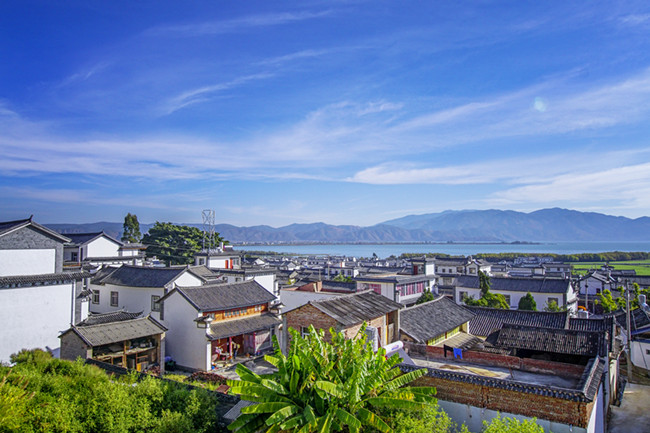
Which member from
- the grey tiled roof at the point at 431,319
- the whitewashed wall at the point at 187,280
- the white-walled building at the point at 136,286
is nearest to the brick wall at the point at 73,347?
the white-walled building at the point at 136,286

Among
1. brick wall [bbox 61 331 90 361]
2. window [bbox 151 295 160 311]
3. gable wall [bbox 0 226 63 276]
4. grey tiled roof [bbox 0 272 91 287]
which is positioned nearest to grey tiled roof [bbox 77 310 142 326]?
window [bbox 151 295 160 311]

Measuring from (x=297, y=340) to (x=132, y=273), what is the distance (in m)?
23.8

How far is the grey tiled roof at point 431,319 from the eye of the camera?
1850 centimetres

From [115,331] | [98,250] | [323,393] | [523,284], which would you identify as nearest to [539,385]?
[323,393]

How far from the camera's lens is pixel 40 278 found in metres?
19.4

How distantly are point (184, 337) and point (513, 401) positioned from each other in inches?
724

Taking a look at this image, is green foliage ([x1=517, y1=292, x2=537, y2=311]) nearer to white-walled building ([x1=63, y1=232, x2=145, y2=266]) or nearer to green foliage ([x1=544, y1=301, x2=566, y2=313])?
green foliage ([x1=544, y1=301, x2=566, y2=313])

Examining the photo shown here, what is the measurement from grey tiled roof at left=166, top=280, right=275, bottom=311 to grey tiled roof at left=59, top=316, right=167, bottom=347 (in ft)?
7.62

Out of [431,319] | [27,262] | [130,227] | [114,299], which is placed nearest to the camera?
[27,262]

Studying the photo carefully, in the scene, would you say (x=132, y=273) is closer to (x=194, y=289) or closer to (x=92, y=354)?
(x=194, y=289)

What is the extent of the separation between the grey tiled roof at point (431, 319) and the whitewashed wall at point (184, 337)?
1109 centimetres

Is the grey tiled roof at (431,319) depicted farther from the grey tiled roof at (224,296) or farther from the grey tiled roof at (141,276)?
the grey tiled roof at (141,276)

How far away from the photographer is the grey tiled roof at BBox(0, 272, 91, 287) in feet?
60.1

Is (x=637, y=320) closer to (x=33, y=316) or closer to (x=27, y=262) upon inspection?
(x=33, y=316)
